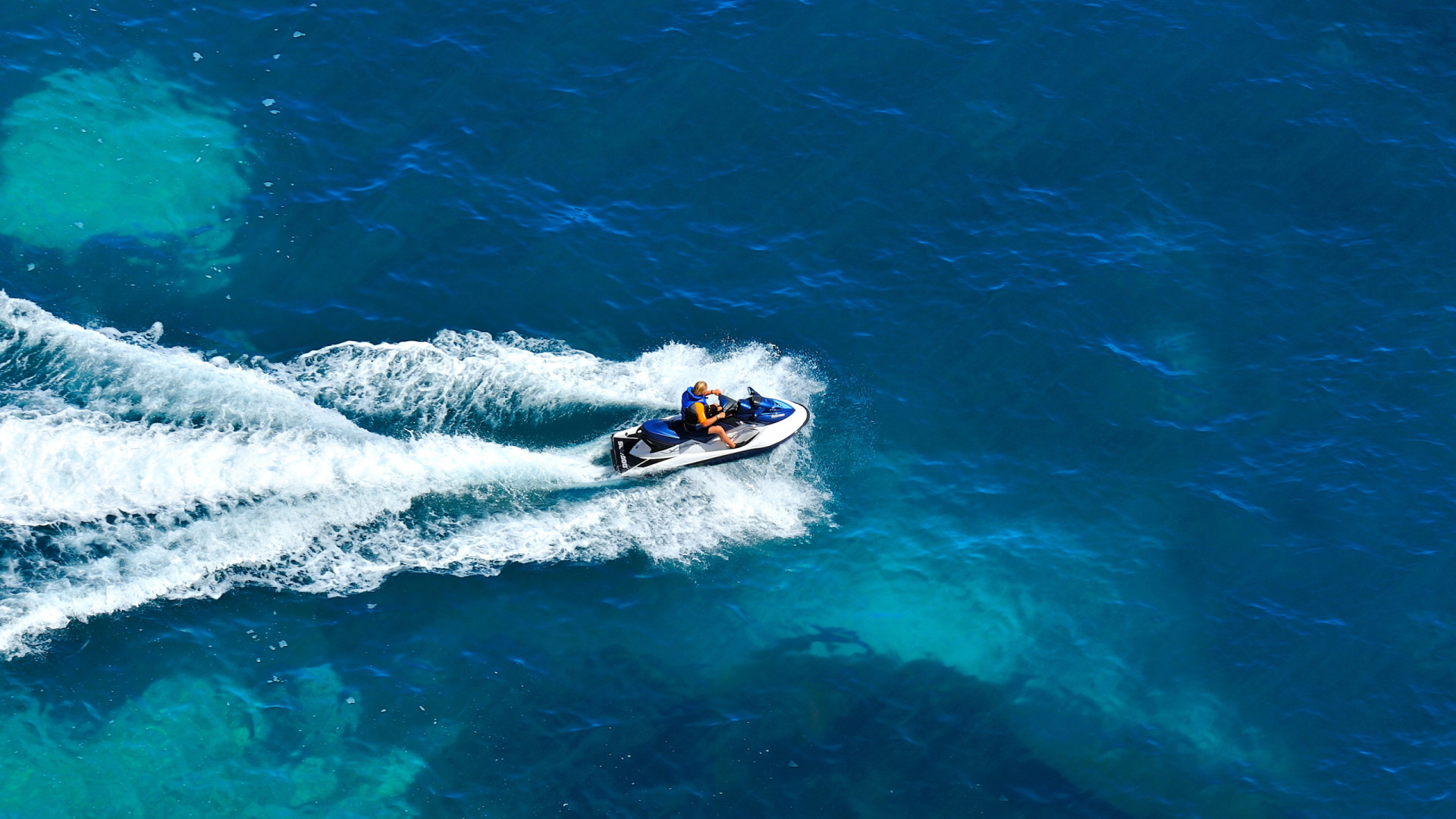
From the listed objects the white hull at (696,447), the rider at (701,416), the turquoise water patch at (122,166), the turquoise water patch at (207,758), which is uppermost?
the turquoise water patch at (122,166)

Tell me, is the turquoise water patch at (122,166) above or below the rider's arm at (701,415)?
above

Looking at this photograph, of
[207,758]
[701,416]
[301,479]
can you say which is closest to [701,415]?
[701,416]

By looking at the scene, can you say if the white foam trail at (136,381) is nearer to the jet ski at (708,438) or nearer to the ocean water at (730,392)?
the ocean water at (730,392)

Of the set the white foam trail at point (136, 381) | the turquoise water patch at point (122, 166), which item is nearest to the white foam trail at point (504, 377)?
the white foam trail at point (136, 381)

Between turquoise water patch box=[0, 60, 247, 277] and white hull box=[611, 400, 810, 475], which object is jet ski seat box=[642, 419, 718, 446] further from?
turquoise water patch box=[0, 60, 247, 277]

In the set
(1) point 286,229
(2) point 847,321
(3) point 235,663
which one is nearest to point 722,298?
(2) point 847,321

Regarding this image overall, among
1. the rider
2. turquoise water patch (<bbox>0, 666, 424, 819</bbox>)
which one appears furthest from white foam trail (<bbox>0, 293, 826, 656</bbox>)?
turquoise water patch (<bbox>0, 666, 424, 819</bbox>)
